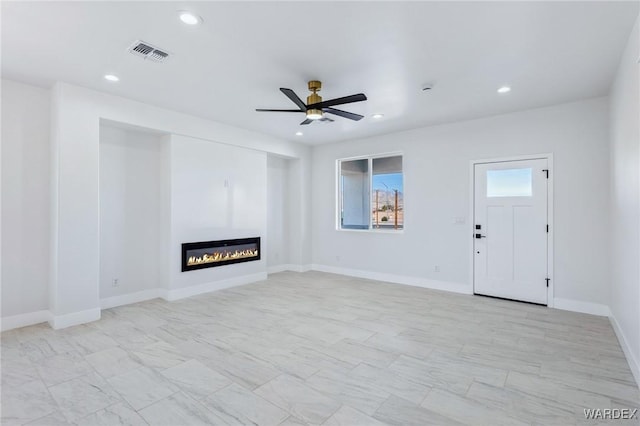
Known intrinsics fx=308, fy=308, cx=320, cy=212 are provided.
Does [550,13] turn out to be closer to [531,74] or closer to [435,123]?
[531,74]

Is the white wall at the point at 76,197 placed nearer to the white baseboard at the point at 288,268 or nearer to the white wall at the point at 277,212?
the white wall at the point at 277,212

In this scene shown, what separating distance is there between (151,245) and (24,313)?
1681 mm

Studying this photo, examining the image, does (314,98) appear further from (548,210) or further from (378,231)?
(548,210)

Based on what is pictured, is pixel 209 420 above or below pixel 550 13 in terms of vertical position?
below

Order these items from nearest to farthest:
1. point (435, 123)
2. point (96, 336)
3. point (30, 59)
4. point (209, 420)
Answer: point (209, 420), point (30, 59), point (96, 336), point (435, 123)

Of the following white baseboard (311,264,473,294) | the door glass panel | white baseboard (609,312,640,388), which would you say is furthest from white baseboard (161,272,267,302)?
white baseboard (609,312,640,388)

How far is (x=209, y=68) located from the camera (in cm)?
340

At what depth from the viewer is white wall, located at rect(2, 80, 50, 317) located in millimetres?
3742

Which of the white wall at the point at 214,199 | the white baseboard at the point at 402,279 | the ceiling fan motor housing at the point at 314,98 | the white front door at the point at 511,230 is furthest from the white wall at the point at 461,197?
the ceiling fan motor housing at the point at 314,98

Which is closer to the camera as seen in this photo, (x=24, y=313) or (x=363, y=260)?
(x=24, y=313)

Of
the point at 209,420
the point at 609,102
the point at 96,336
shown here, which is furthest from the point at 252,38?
the point at 609,102

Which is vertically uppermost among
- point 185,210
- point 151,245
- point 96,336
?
point 185,210

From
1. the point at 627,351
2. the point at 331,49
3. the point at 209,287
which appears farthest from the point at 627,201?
the point at 209,287

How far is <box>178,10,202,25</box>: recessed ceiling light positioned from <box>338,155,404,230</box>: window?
456cm
